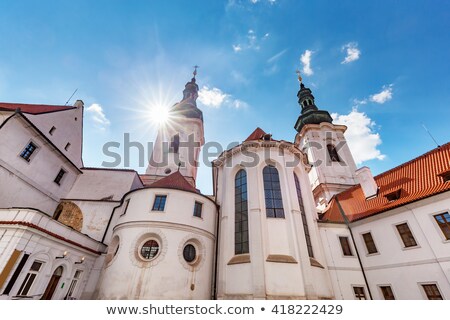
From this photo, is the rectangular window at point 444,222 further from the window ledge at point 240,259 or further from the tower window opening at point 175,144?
the tower window opening at point 175,144

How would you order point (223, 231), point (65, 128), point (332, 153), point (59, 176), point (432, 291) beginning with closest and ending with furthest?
1. point (432, 291)
2. point (223, 231)
3. point (59, 176)
4. point (65, 128)
5. point (332, 153)

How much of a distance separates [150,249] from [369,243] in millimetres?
15245

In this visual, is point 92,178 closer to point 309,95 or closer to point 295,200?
point 295,200

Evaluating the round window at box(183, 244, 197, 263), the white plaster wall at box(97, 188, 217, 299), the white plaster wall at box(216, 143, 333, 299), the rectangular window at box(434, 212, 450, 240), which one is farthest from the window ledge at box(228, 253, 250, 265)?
the rectangular window at box(434, 212, 450, 240)

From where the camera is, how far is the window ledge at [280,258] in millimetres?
13258

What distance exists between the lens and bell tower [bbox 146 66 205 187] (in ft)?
96.2

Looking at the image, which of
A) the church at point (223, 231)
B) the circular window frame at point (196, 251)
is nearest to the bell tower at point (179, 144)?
the church at point (223, 231)

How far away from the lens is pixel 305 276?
508 inches

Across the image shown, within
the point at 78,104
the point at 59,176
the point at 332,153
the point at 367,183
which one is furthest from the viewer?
the point at 332,153

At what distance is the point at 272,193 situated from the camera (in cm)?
1664

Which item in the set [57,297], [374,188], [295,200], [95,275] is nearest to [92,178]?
[95,275]

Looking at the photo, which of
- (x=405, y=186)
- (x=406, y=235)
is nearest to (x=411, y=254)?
(x=406, y=235)

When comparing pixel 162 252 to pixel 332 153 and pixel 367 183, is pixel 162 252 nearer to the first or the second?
pixel 367 183

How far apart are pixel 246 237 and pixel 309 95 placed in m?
29.4
